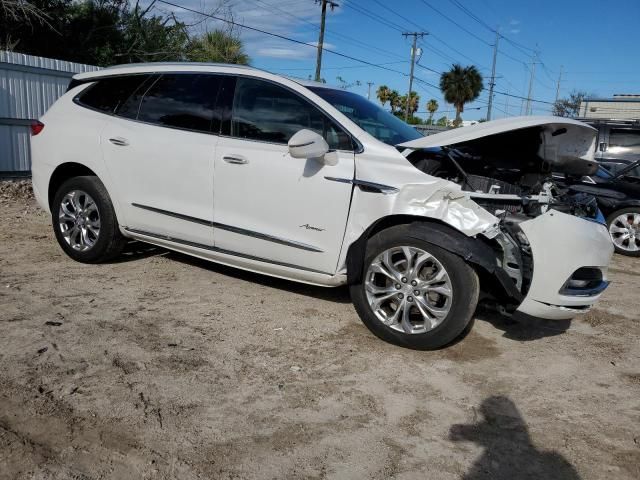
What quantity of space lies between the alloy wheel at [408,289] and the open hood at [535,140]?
83 cm

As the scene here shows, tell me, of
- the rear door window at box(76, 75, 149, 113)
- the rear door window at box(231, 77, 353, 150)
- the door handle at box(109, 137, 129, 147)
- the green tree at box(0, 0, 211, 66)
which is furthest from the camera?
the green tree at box(0, 0, 211, 66)

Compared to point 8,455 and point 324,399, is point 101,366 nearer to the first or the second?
point 8,455

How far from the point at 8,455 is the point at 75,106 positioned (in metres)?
3.83

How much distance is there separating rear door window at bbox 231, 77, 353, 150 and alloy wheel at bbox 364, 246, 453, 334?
2.98ft

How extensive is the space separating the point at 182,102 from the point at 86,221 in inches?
61.4

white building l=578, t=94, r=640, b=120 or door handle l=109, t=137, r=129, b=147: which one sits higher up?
white building l=578, t=94, r=640, b=120

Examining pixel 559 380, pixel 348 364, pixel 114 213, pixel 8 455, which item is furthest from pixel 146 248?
pixel 559 380

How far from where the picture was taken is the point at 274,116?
175 inches

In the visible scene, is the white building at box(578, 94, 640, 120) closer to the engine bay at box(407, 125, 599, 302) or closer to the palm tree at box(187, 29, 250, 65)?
the palm tree at box(187, 29, 250, 65)

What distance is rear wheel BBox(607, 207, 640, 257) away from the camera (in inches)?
328

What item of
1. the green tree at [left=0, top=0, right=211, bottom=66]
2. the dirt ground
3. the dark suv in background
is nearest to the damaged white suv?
the dirt ground

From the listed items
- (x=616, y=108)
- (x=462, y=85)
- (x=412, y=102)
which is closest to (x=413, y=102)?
(x=412, y=102)

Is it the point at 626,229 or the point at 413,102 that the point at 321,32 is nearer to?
the point at 626,229

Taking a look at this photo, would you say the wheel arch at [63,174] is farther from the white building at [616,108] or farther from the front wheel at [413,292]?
the white building at [616,108]
